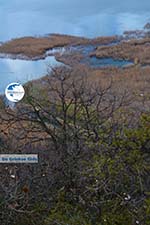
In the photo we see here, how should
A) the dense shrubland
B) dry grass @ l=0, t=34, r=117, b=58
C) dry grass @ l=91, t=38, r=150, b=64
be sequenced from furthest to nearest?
dry grass @ l=0, t=34, r=117, b=58, dry grass @ l=91, t=38, r=150, b=64, the dense shrubland

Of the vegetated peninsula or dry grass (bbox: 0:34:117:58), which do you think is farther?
dry grass (bbox: 0:34:117:58)

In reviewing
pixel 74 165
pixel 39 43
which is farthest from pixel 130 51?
pixel 74 165

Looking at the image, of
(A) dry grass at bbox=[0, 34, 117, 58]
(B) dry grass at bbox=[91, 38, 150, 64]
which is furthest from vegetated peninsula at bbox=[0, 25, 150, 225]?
(A) dry grass at bbox=[0, 34, 117, 58]

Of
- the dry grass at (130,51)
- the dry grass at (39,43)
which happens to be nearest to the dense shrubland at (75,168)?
the dry grass at (130,51)

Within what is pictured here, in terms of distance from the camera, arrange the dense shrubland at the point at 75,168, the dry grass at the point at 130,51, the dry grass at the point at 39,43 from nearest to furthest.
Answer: the dense shrubland at the point at 75,168
the dry grass at the point at 130,51
the dry grass at the point at 39,43

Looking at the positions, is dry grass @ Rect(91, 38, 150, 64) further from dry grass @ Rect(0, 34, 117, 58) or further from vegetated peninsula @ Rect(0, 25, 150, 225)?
vegetated peninsula @ Rect(0, 25, 150, 225)

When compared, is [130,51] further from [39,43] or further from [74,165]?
[74,165]

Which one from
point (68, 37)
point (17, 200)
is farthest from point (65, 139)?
point (68, 37)

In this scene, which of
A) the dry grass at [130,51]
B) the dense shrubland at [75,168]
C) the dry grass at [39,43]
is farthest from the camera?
the dry grass at [39,43]

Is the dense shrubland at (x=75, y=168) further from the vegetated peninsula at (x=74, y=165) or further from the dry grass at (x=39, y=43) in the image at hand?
the dry grass at (x=39, y=43)

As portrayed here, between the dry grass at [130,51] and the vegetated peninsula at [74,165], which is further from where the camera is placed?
the dry grass at [130,51]

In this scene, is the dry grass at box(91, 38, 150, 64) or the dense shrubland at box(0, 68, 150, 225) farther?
the dry grass at box(91, 38, 150, 64)

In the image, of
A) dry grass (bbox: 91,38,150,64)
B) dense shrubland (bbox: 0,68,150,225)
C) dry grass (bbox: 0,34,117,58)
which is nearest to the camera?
dense shrubland (bbox: 0,68,150,225)

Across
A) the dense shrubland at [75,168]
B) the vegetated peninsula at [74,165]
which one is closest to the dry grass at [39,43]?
the vegetated peninsula at [74,165]
